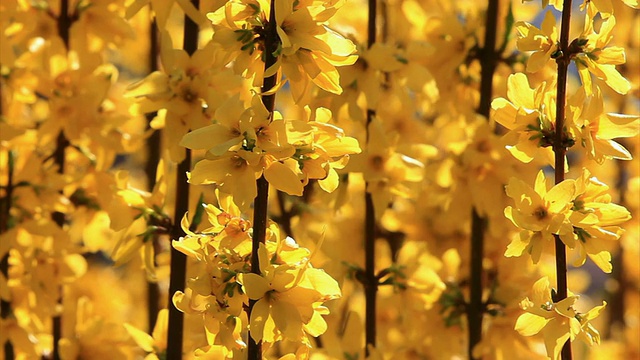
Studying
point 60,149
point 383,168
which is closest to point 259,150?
point 383,168

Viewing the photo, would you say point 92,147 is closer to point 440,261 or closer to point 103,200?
point 103,200

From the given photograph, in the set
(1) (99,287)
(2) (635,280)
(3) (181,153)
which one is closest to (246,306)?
(3) (181,153)

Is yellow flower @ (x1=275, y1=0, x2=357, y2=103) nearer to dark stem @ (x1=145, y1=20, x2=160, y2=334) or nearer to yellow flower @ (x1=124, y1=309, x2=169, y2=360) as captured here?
yellow flower @ (x1=124, y1=309, x2=169, y2=360)

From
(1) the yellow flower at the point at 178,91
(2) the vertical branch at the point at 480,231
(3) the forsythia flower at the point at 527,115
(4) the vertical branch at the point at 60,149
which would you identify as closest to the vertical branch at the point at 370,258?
(2) the vertical branch at the point at 480,231

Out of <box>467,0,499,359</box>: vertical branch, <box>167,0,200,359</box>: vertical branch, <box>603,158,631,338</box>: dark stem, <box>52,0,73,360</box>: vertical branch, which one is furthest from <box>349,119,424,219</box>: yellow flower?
<box>603,158,631,338</box>: dark stem

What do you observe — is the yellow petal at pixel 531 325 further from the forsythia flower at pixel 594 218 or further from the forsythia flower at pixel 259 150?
the forsythia flower at pixel 259 150

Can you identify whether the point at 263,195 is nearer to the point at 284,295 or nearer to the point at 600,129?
the point at 284,295
